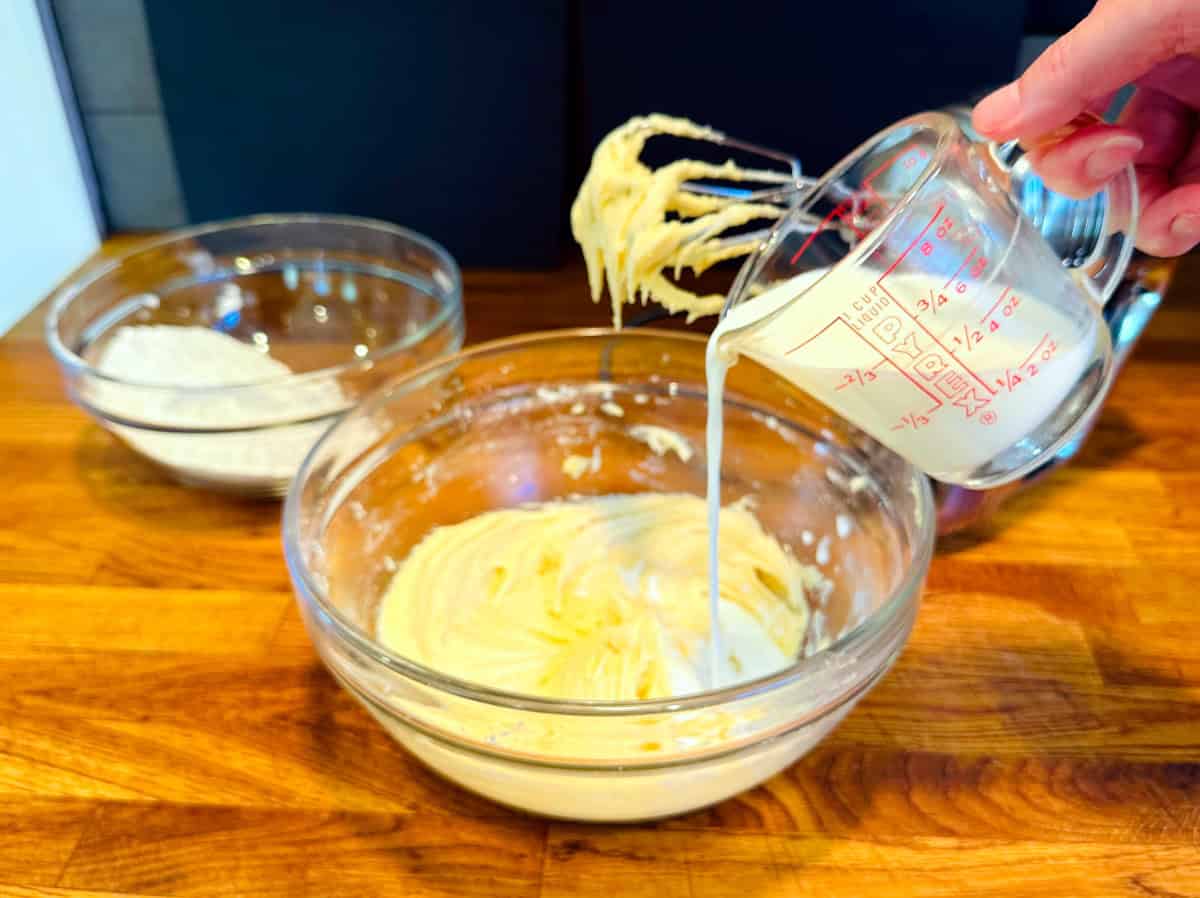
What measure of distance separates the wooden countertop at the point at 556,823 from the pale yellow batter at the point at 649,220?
0.43 metres

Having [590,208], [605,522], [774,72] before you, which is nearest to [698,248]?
[590,208]

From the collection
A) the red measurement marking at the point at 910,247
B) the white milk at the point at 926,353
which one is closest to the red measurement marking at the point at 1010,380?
the white milk at the point at 926,353

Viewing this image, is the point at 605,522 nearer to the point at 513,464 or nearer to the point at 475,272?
the point at 513,464

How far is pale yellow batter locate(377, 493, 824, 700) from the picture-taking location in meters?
0.95

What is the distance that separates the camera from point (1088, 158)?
74cm

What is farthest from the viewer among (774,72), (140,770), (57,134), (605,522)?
(57,134)

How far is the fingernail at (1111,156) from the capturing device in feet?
2.39

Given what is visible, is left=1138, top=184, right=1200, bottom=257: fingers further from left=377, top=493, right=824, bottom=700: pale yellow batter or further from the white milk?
left=377, top=493, right=824, bottom=700: pale yellow batter

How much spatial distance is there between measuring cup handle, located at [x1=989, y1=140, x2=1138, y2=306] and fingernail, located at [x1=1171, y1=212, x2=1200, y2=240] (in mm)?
93

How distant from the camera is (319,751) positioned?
2.97 ft

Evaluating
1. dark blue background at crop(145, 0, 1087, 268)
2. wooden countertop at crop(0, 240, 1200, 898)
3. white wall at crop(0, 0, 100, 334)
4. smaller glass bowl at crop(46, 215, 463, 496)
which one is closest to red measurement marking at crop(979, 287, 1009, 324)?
wooden countertop at crop(0, 240, 1200, 898)

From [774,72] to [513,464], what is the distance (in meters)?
0.77

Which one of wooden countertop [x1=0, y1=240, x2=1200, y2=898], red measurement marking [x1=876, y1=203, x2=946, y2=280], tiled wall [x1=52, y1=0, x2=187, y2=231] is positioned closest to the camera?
red measurement marking [x1=876, y1=203, x2=946, y2=280]

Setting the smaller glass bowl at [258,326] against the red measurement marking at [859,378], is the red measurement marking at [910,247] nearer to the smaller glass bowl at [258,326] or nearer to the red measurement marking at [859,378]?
the red measurement marking at [859,378]
